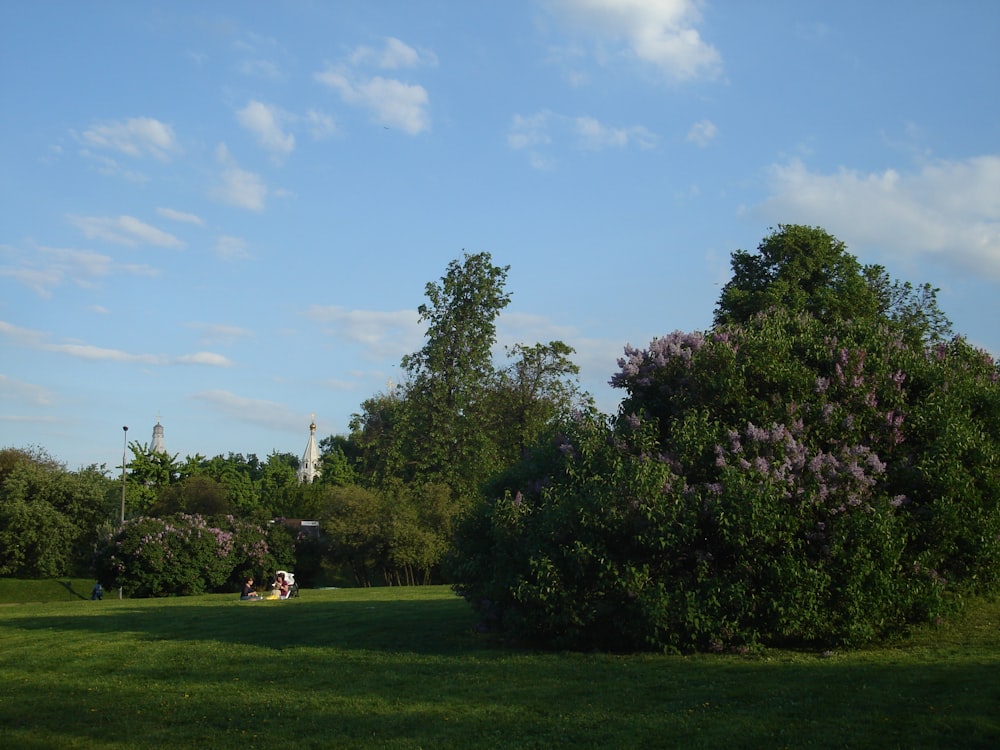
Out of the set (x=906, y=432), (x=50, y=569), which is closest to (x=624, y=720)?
(x=906, y=432)

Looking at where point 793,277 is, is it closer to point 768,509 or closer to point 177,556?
point 768,509

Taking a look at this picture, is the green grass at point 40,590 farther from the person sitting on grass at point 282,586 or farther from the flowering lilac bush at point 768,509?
the flowering lilac bush at point 768,509

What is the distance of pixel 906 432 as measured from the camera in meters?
15.6

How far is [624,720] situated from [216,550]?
39.5 meters

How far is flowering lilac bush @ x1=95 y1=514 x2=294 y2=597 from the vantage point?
1740 inches

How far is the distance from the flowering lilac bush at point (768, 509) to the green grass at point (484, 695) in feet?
→ 2.30

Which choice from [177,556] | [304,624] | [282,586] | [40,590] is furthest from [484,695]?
[40,590]

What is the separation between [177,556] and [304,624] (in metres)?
26.3

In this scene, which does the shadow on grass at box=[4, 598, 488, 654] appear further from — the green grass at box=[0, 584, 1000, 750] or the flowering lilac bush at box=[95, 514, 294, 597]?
the flowering lilac bush at box=[95, 514, 294, 597]

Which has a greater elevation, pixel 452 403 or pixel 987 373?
pixel 452 403

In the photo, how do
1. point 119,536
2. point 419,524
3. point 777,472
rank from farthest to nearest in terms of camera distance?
1. point 419,524
2. point 119,536
3. point 777,472

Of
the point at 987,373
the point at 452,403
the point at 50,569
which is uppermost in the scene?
the point at 452,403

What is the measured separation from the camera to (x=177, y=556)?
4494cm

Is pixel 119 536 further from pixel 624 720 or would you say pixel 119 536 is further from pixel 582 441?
pixel 624 720
